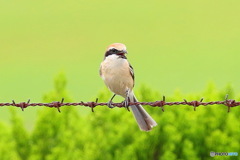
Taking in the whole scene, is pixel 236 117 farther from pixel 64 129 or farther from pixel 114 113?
pixel 64 129

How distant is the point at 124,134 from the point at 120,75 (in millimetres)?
2001

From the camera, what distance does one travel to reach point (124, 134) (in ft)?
26.7

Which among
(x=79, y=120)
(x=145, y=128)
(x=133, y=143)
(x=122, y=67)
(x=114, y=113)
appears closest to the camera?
(x=145, y=128)

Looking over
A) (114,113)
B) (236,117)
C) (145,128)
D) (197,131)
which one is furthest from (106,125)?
(145,128)

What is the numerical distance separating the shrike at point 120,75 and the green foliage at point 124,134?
63.3 inches

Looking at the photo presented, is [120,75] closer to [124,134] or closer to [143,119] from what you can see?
[143,119]

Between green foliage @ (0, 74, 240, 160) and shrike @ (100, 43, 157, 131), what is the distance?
161 centimetres

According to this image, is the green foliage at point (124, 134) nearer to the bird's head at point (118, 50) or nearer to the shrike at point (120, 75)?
the shrike at point (120, 75)

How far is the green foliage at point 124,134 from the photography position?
794cm

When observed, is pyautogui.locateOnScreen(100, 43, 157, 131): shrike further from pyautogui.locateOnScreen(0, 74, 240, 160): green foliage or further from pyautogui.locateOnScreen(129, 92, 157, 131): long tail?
pyautogui.locateOnScreen(0, 74, 240, 160): green foliage

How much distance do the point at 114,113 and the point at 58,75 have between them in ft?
4.44

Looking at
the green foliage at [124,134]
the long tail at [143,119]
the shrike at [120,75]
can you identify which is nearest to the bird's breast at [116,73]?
the shrike at [120,75]

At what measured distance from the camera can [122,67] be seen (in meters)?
6.37

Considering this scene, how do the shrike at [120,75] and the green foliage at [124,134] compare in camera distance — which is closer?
the shrike at [120,75]
